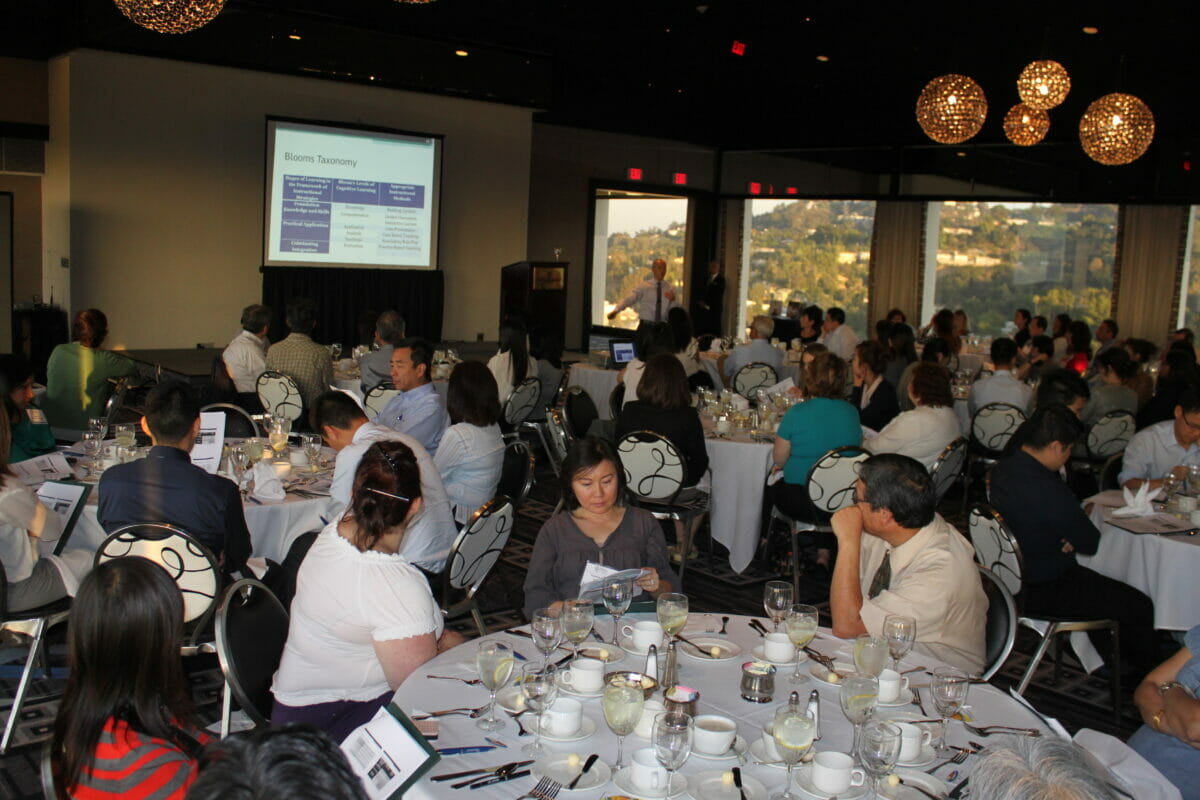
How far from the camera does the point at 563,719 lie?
93.8 inches

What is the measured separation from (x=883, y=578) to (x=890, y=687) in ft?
2.81

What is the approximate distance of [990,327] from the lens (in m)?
17.1

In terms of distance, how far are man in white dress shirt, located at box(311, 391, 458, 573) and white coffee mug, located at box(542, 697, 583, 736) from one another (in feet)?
6.50

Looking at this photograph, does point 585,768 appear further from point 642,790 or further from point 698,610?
point 698,610

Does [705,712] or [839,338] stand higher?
[839,338]

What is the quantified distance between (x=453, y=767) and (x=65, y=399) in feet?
19.3

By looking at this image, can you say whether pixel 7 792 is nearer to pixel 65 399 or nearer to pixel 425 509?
pixel 425 509

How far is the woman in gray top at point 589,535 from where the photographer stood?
3.74 m

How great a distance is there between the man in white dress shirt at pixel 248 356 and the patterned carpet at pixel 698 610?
7.87 feet

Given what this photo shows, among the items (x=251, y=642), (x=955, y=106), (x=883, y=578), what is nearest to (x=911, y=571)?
(x=883, y=578)

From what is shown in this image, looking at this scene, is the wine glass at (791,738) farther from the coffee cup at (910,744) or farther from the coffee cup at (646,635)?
the coffee cup at (646,635)

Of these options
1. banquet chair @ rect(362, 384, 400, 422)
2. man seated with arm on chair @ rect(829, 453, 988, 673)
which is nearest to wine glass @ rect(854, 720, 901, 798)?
man seated with arm on chair @ rect(829, 453, 988, 673)

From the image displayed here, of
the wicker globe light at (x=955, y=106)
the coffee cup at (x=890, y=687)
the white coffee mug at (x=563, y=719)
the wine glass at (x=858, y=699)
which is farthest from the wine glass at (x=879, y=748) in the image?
the wicker globe light at (x=955, y=106)

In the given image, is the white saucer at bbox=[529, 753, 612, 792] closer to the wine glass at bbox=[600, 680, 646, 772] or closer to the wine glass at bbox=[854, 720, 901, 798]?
the wine glass at bbox=[600, 680, 646, 772]
